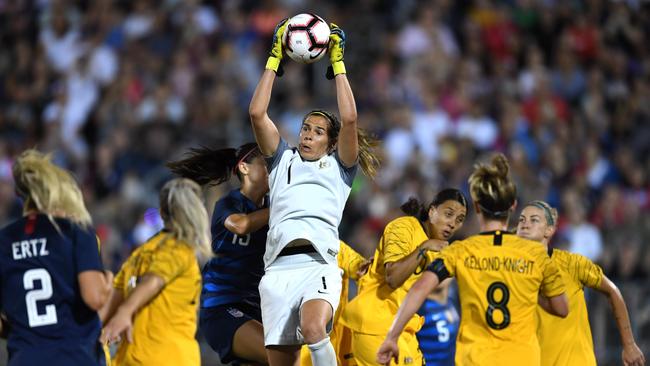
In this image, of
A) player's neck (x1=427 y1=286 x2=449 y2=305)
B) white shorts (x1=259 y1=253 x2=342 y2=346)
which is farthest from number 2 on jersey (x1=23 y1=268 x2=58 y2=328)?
player's neck (x1=427 y1=286 x2=449 y2=305)

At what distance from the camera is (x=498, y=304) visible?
7586 mm

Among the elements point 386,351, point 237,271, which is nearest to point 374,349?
point 237,271

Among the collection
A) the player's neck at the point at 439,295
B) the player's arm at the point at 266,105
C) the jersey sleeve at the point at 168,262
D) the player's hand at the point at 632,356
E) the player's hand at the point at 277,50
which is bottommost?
the player's hand at the point at 632,356

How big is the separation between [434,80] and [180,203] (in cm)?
999

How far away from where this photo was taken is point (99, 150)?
56.2ft

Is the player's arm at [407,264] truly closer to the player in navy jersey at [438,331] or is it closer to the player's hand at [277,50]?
the player's hand at [277,50]

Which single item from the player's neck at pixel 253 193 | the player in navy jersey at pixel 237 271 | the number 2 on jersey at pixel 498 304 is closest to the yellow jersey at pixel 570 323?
the number 2 on jersey at pixel 498 304

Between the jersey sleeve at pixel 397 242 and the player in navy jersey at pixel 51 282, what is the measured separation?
7.69 feet

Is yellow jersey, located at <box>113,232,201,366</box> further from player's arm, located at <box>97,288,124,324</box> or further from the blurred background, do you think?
the blurred background

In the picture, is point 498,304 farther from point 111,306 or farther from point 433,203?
point 111,306

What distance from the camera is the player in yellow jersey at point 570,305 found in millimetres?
8695

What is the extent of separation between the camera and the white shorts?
805 cm

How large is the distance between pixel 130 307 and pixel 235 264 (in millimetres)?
1369

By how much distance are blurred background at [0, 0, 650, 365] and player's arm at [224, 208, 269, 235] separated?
6.30 meters
